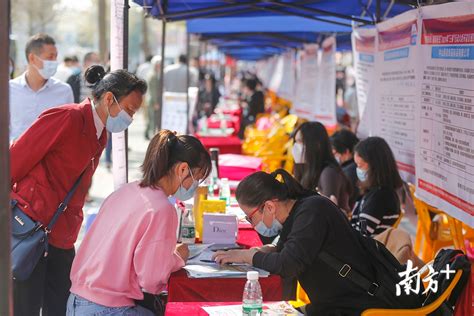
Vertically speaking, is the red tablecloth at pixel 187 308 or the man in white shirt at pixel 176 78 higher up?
the man in white shirt at pixel 176 78

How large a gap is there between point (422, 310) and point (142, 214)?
1.29 meters

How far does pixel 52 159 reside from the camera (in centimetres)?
436

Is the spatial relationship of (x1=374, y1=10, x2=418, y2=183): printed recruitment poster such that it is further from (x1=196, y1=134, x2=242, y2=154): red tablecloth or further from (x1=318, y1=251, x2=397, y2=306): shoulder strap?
(x1=196, y1=134, x2=242, y2=154): red tablecloth

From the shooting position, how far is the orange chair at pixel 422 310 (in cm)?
352

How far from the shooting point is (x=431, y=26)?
17.3ft

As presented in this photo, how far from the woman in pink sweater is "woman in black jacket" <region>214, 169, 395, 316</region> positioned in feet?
1.07

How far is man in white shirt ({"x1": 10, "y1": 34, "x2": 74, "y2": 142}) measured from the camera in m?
6.61

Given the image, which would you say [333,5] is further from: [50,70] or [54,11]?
[54,11]

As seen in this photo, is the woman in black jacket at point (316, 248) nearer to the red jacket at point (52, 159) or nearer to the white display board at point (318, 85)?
the red jacket at point (52, 159)

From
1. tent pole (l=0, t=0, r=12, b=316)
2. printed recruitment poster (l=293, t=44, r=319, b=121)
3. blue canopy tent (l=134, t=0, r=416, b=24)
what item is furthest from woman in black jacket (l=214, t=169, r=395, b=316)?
printed recruitment poster (l=293, t=44, r=319, b=121)

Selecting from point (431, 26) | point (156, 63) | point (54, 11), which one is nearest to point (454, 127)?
point (431, 26)

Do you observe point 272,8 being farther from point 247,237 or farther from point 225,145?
point 225,145

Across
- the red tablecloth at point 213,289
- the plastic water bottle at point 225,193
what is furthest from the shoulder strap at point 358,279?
the plastic water bottle at point 225,193

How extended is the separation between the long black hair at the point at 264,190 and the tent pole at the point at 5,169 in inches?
64.7
